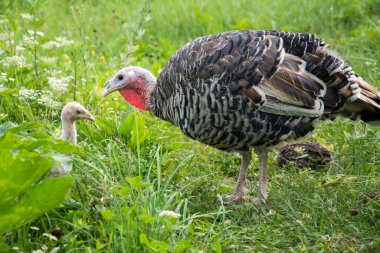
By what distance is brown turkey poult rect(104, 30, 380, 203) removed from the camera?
5.09 metres

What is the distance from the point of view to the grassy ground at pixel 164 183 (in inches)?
164

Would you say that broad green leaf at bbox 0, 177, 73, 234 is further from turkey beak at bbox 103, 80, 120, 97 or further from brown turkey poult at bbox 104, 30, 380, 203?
turkey beak at bbox 103, 80, 120, 97

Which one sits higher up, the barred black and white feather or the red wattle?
the barred black and white feather

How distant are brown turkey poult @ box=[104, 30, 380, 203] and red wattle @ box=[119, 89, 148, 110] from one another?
680mm

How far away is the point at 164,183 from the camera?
5203 millimetres

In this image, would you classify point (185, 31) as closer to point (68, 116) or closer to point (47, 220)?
point (68, 116)

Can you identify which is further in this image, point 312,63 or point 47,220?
point 312,63

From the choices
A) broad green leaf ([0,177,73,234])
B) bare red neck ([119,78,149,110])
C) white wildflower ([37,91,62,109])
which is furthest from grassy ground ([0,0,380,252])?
broad green leaf ([0,177,73,234])

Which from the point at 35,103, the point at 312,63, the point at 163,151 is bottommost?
the point at 163,151

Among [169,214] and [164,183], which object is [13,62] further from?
[169,214]

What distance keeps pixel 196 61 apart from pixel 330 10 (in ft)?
14.6

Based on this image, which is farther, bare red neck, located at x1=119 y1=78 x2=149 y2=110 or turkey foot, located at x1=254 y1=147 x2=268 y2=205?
bare red neck, located at x1=119 y1=78 x2=149 y2=110

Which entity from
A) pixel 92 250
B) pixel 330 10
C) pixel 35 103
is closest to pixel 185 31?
pixel 330 10

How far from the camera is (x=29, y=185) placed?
374 cm
